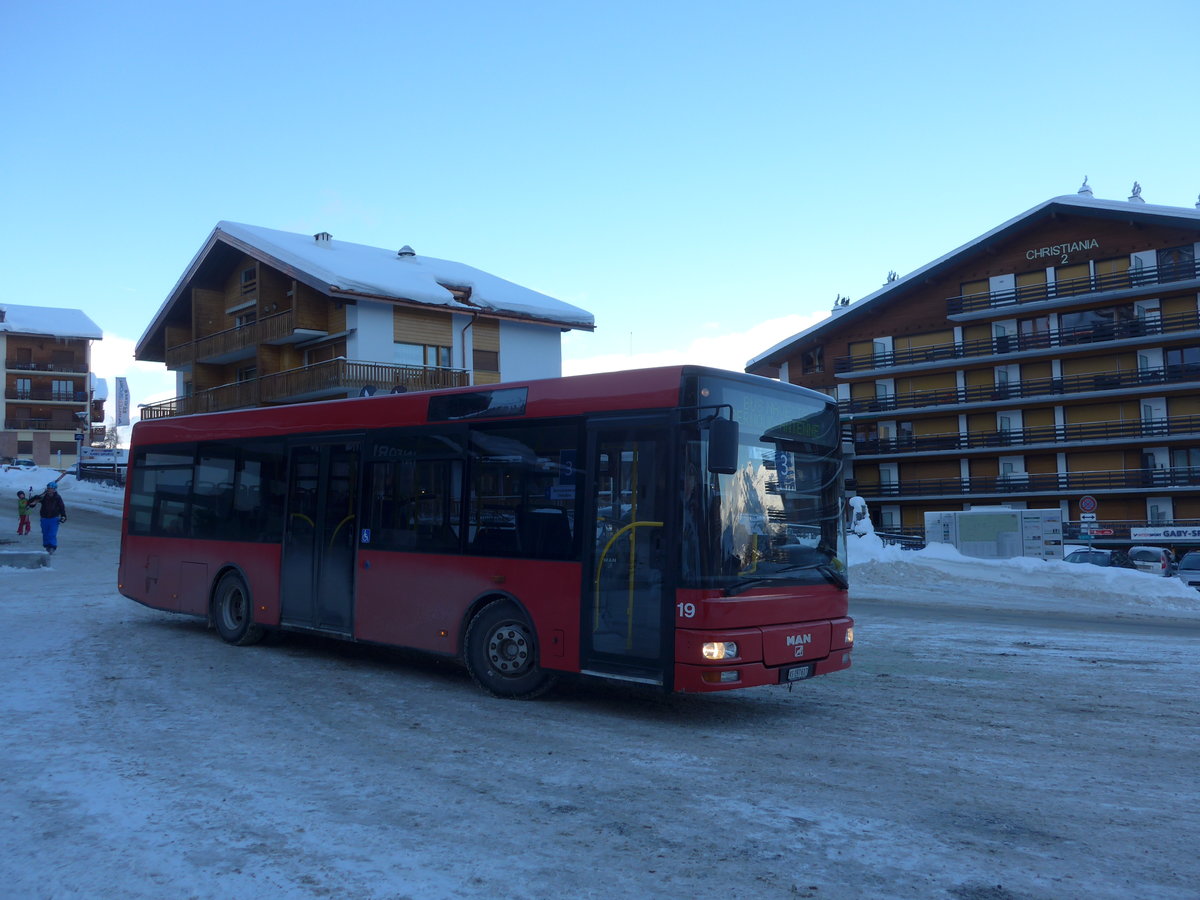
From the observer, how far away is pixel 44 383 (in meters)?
84.4

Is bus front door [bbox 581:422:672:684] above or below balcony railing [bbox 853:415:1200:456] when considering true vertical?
below

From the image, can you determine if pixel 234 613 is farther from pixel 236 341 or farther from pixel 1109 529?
pixel 1109 529

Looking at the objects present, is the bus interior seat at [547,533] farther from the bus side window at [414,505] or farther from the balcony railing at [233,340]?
the balcony railing at [233,340]

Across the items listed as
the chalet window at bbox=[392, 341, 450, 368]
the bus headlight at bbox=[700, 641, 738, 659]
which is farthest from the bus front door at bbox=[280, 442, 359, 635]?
the chalet window at bbox=[392, 341, 450, 368]

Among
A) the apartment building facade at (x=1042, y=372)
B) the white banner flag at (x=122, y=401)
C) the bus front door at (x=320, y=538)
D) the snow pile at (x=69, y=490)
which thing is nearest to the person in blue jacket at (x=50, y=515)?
the snow pile at (x=69, y=490)

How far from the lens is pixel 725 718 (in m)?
8.27

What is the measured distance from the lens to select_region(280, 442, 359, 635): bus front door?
35.0 ft

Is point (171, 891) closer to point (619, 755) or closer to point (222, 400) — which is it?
point (619, 755)

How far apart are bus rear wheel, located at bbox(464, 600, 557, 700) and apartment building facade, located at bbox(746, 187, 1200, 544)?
4415 cm

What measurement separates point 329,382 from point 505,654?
2994 cm

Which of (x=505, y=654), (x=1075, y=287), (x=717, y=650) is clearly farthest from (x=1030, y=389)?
(x=717, y=650)

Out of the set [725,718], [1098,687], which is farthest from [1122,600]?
[725,718]

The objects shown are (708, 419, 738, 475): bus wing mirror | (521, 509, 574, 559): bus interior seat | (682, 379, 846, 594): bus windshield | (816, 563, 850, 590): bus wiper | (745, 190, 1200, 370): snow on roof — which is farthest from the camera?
(745, 190, 1200, 370): snow on roof

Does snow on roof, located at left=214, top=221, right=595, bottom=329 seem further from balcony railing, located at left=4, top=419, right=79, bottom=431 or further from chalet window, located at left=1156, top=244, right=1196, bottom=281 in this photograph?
balcony railing, located at left=4, top=419, right=79, bottom=431
